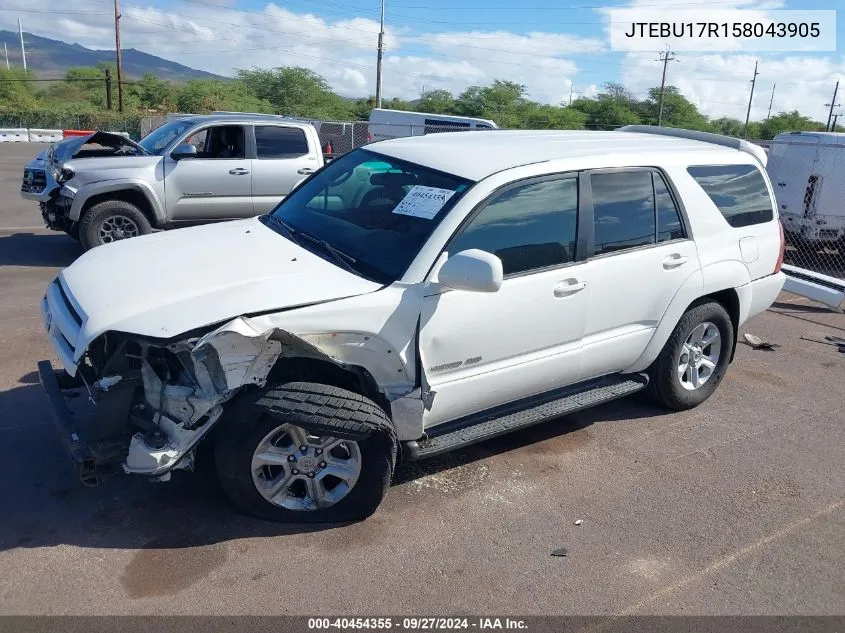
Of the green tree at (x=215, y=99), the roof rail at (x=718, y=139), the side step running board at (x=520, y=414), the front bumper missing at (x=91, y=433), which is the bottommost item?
the side step running board at (x=520, y=414)

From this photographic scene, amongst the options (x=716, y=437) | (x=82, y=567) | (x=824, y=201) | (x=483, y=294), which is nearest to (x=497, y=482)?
(x=483, y=294)

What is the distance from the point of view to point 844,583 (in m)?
3.49

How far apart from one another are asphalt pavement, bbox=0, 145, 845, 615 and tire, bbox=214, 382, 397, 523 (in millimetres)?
132

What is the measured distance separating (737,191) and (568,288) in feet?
6.33

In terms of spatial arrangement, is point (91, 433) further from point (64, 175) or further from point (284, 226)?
point (64, 175)

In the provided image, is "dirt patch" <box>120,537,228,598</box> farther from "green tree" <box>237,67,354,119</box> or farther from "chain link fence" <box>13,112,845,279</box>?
"green tree" <box>237,67,354,119</box>

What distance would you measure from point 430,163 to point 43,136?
35.3m

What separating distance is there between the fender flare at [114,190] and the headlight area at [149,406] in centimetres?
583

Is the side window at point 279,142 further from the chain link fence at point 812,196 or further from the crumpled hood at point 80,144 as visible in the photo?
the crumpled hood at point 80,144

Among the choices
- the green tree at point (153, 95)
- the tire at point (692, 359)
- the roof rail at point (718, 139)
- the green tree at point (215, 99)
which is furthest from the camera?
the green tree at point (153, 95)

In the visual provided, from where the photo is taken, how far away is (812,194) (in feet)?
36.4

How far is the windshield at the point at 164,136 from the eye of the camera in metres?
9.44

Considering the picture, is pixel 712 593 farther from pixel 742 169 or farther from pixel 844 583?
pixel 742 169

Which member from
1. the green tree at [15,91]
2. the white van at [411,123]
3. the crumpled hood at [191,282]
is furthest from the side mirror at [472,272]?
the green tree at [15,91]
